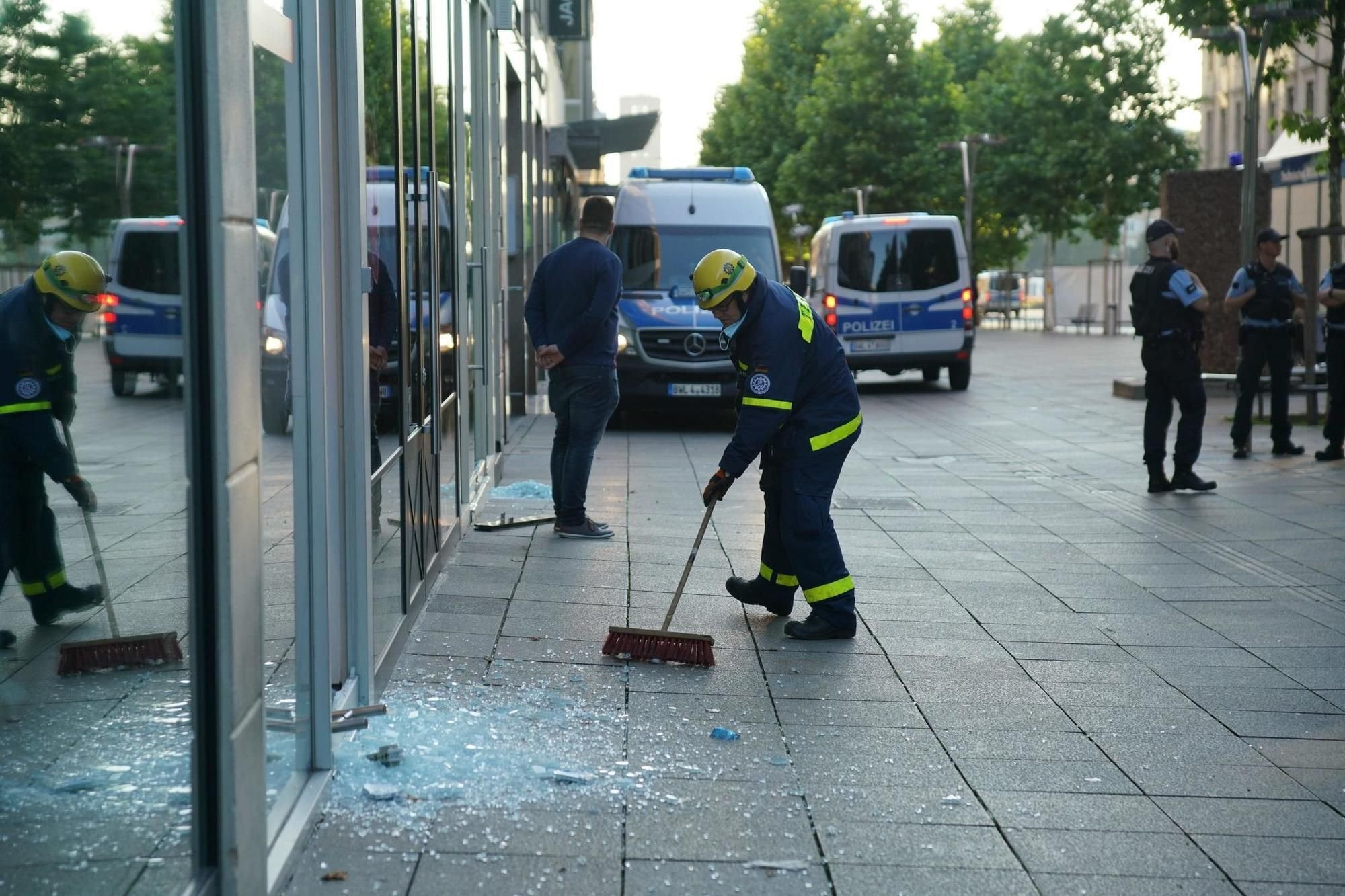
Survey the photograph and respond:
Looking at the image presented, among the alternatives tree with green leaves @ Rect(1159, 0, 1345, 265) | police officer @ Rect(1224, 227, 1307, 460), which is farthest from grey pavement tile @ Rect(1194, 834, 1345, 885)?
tree with green leaves @ Rect(1159, 0, 1345, 265)

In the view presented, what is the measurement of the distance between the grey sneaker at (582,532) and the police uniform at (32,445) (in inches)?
266

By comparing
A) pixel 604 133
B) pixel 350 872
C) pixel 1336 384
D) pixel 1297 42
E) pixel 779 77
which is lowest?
pixel 350 872

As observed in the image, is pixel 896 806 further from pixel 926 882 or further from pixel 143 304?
pixel 143 304

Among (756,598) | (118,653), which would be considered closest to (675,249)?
(756,598)

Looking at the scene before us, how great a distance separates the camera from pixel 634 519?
10.1 metres

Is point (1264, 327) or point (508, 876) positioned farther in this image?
point (1264, 327)

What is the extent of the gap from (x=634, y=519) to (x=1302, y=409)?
11.6m

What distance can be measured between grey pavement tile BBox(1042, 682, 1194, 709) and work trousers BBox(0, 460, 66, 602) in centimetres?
399

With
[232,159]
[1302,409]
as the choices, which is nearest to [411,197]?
[232,159]

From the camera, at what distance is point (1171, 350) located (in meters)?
11.6

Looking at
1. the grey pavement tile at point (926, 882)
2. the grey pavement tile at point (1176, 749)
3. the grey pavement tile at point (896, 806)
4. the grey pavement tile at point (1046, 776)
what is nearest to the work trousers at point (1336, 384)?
the grey pavement tile at point (1176, 749)

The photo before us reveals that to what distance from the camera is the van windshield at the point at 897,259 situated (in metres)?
23.3

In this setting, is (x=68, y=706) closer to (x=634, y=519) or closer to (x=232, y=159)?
(x=232, y=159)

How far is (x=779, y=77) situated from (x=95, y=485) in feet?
211
